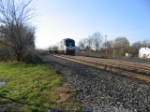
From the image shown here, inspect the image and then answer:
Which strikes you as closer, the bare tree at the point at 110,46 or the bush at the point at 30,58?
the bush at the point at 30,58

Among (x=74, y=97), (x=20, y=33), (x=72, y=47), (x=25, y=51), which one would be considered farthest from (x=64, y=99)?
(x=72, y=47)

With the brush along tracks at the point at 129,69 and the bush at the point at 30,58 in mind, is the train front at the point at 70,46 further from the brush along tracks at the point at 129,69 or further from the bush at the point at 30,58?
the brush along tracks at the point at 129,69

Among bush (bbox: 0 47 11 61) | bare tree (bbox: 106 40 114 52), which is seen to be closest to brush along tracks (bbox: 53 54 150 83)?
bush (bbox: 0 47 11 61)

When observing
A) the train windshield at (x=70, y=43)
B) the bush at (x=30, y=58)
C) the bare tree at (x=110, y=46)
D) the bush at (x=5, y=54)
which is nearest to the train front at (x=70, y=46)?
the train windshield at (x=70, y=43)

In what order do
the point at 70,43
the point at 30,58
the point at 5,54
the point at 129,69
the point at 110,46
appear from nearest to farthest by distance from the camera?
the point at 129,69, the point at 30,58, the point at 5,54, the point at 70,43, the point at 110,46

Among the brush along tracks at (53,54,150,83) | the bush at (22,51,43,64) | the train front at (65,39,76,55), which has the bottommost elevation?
the brush along tracks at (53,54,150,83)

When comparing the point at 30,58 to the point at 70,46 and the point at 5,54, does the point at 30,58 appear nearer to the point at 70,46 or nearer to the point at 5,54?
the point at 5,54

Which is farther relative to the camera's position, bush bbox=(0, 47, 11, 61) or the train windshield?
the train windshield

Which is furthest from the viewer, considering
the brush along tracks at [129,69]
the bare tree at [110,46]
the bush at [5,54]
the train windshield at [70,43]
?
the bare tree at [110,46]

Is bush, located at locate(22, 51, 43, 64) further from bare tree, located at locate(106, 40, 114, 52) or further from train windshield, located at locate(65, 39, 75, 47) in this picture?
bare tree, located at locate(106, 40, 114, 52)

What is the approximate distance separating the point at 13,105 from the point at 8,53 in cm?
2117

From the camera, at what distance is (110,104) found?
17.8ft

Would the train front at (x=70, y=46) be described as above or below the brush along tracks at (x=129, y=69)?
above

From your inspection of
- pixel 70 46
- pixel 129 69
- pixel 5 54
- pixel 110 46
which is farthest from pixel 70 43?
pixel 110 46
